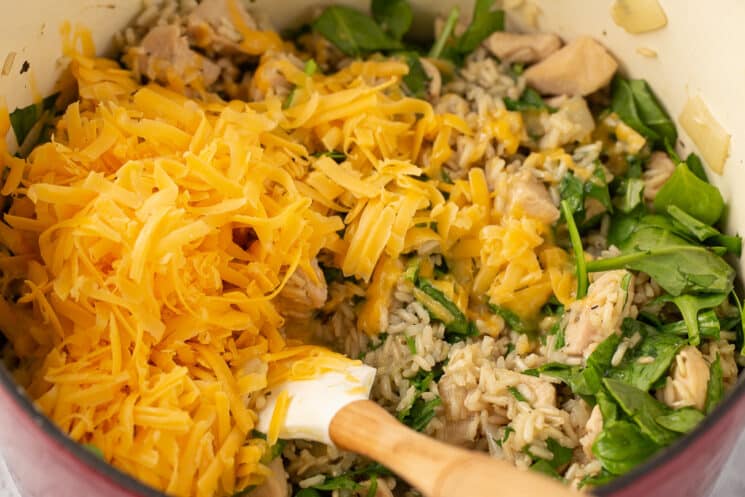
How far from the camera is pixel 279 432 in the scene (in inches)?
71.9

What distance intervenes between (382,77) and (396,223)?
48 cm

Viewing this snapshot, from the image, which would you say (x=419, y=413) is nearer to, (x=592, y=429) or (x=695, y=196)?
(x=592, y=429)

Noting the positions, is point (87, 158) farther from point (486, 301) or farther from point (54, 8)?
point (486, 301)

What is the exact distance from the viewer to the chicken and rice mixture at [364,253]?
1.79 metres

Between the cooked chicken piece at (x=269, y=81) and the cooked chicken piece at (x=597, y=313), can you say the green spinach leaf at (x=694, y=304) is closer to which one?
the cooked chicken piece at (x=597, y=313)

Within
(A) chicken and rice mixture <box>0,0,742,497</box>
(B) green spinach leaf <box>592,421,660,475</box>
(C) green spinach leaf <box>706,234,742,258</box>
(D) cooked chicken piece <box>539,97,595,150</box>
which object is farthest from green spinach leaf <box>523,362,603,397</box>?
(D) cooked chicken piece <box>539,97,595,150</box>

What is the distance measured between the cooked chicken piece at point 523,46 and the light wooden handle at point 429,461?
1.08 metres

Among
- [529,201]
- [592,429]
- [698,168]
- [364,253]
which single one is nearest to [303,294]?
[364,253]

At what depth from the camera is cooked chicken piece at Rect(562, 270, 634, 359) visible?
6.33 feet

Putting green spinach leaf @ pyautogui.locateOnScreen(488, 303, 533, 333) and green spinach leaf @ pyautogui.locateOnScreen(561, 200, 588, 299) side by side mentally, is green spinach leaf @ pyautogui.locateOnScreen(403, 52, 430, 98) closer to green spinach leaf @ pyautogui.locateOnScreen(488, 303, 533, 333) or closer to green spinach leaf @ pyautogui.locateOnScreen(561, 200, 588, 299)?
green spinach leaf @ pyautogui.locateOnScreen(561, 200, 588, 299)

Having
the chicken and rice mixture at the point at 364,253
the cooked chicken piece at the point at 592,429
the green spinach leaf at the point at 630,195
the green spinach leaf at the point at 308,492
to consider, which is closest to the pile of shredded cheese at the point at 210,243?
the chicken and rice mixture at the point at 364,253

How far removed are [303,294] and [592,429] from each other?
64 cm

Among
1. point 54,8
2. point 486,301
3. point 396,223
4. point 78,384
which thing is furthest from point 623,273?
point 54,8

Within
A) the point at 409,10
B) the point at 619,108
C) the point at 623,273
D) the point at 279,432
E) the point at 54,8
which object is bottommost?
the point at 279,432
